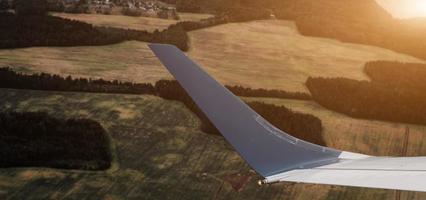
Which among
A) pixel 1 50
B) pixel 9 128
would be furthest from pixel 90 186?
pixel 1 50

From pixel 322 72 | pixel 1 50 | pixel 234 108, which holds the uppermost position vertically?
pixel 234 108

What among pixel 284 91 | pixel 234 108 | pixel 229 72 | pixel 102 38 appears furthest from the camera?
pixel 102 38

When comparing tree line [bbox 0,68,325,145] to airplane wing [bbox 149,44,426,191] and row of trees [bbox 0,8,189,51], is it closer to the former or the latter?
row of trees [bbox 0,8,189,51]

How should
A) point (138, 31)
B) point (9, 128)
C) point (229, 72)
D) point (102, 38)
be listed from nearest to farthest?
point (9, 128) → point (229, 72) → point (102, 38) → point (138, 31)

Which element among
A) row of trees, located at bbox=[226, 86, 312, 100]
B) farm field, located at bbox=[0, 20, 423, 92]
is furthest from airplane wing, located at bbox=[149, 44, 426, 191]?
farm field, located at bbox=[0, 20, 423, 92]

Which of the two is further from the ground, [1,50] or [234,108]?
[234,108]

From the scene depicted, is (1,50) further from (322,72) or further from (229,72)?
(322,72)

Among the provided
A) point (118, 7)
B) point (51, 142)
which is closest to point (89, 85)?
point (51, 142)

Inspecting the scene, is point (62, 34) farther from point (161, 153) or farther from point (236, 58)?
point (161, 153)

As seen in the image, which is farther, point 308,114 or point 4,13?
point 4,13
